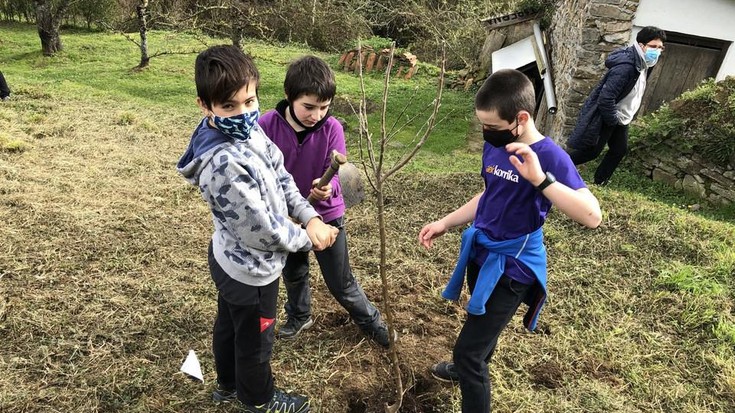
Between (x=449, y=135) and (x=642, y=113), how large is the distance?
2.95m

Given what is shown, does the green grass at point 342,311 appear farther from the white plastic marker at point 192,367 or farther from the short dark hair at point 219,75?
the short dark hair at point 219,75

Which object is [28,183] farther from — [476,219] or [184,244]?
[476,219]

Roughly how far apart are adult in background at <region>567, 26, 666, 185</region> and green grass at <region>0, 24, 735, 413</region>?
22.0 inches

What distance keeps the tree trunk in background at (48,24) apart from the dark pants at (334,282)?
12.1 meters

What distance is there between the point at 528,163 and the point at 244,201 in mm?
993

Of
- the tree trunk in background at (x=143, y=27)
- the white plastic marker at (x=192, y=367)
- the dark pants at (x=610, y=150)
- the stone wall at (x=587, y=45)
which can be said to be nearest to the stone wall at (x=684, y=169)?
the dark pants at (x=610, y=150)

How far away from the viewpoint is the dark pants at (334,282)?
2.64 m

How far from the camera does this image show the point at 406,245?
4.40 m

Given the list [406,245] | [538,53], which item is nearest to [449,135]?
[538,53]

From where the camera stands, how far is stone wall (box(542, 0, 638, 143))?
646 cm

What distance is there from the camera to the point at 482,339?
210 cm

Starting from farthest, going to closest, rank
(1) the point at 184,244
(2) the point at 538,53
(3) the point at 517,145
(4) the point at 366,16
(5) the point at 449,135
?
(4) the point at 366,16, (2) the point at 538,53, (5) the point at 449,135, (1) the point at 184,244, (3) the point at 517,145

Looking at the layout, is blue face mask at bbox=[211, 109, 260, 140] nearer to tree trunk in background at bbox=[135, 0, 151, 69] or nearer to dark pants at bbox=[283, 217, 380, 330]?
dark pants at bbox=[283, 217, 380, 330]

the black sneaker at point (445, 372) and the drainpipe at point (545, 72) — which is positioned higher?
the drainpipe at point (545, 72)
